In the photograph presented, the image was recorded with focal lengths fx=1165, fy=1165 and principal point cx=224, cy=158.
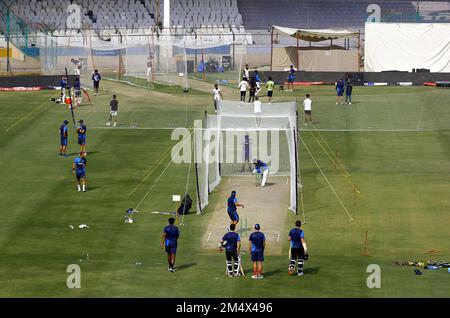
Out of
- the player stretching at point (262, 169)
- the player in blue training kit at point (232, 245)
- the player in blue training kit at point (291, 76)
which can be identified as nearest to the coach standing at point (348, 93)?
the player in blue training kit at point (291, 76)

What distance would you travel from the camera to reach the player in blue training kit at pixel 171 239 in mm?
34812

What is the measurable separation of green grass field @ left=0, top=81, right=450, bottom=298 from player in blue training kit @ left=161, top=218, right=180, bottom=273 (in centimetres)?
58

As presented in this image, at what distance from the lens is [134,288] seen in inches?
1328

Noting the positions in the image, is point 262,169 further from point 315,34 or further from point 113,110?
point 315,34

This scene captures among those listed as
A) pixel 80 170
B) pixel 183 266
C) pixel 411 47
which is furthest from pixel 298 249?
pixel 411 47

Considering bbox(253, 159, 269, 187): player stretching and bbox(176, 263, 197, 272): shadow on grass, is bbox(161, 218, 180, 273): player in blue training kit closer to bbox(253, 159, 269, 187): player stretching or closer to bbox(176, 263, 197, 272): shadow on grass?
bbox(176, 263, 197, 272): shadow on grass

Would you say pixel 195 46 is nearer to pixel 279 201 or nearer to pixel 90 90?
pixel 90 90

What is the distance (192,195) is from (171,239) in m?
11.7

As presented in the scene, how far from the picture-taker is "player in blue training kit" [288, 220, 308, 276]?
34.3 m

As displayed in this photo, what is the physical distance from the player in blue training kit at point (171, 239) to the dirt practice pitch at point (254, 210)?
3.64 m

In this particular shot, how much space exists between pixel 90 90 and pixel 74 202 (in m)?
23.4

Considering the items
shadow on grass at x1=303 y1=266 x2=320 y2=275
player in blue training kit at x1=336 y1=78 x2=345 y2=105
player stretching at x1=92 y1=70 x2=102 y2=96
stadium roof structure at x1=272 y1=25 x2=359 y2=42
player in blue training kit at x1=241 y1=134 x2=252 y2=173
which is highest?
stadium roof structure at x1=272 y1=25 x2=359 y2=42

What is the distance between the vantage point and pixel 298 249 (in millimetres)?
34469

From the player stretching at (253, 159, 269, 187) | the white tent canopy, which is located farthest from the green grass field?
the white tent canopy
